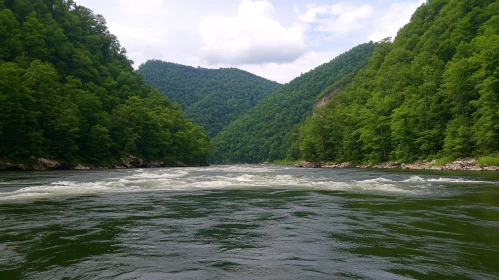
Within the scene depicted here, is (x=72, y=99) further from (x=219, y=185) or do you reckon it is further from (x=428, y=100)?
(x=428, y=100)

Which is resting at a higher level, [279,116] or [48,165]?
[279,116]

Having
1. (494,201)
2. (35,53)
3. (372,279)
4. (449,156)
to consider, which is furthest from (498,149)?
(35,53)

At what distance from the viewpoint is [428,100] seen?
2132 inches

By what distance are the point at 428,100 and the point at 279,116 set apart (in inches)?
4645

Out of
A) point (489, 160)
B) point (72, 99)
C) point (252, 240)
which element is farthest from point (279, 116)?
point (252, 240)

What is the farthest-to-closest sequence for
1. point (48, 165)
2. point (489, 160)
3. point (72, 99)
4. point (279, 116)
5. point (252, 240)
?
point (279, 116) → point (72, 99) → point (48, 165) → point (489, 160) → point (252, 240)

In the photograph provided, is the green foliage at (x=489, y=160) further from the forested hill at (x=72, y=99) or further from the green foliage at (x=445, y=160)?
the forested hill at (x=72, y=99)

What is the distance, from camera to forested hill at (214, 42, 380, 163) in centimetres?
16162

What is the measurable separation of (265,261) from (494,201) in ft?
37.8

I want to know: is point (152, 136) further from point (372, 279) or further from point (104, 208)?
point (372, 279)

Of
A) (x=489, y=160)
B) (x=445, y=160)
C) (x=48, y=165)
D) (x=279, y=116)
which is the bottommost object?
(x=445, y=160)

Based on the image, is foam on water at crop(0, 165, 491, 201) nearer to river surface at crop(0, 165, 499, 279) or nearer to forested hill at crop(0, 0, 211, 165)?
river surface at crop(0, 165, 499, 279)

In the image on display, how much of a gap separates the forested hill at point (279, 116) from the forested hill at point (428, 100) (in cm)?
5789

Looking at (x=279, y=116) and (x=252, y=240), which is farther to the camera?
(x=279, y=116)
